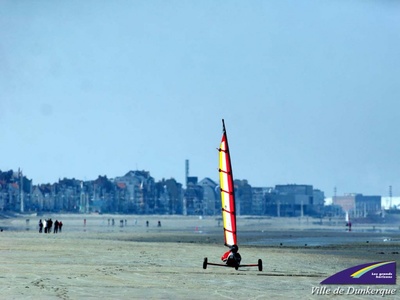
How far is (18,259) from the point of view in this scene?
27.2m

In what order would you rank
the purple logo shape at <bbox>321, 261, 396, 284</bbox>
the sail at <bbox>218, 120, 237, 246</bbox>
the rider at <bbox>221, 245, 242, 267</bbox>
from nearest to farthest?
1. the purple logo shape at <bbox>321, 261, 396, 284</bbox>
2. the sail at <bbox>218, 120, 237, 246</bbox>
3. the rider at <bbox>221, 245, 242, 267</bbox>

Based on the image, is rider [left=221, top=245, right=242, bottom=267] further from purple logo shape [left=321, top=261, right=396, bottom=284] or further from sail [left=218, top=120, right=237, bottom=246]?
purple logo shape [left=321, top=261, right=396, bottom=284]

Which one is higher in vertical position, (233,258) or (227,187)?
(227,187)

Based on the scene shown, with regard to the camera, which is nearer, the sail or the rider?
the sail

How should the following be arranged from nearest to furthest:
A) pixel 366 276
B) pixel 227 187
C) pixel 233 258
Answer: pixel 366 276 < pixel 227 187 < pixel 233 258

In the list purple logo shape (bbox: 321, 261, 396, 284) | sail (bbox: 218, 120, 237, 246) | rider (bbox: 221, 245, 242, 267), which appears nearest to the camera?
purple logo shape (bbox: 321, 261, 396, 284)

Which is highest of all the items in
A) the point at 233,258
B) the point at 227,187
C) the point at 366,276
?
the point at 227,187

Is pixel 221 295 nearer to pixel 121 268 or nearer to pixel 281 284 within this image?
pixel 281 284

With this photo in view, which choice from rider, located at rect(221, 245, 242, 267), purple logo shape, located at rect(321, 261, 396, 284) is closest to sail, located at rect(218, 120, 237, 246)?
rider, located at rect(221, 245, 242, 267)

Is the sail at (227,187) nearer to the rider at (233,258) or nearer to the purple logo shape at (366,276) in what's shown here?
the rider at (233,258)

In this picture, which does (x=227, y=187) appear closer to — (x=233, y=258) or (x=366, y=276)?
(x=233, y=258)

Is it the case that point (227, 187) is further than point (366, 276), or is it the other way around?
point (227, 187)

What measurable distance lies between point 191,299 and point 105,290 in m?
1.99

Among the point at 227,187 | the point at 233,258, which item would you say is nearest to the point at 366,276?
the point at 227,187
